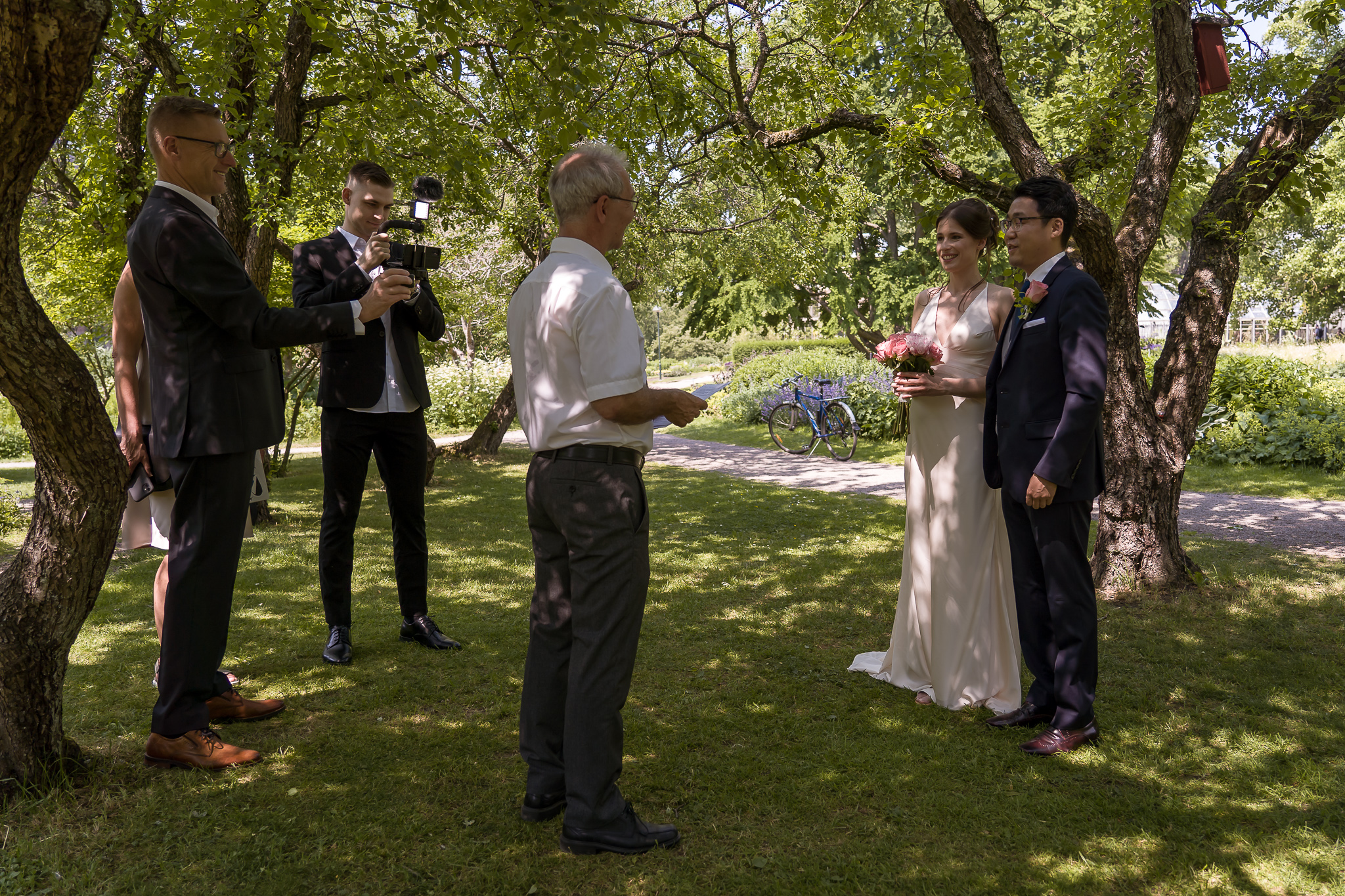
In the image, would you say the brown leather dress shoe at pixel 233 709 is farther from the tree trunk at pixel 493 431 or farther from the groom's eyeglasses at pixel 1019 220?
the tree trunk at pixel 493 431

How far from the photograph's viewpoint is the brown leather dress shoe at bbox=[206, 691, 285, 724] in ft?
12.4

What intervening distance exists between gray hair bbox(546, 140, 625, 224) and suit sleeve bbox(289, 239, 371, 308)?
1790 mm

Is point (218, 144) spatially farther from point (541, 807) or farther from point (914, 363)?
point (914, 363)

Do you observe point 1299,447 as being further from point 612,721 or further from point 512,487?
point 612,721

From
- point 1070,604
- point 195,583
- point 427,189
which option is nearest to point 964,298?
point 1070,604

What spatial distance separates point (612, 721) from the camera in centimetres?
283

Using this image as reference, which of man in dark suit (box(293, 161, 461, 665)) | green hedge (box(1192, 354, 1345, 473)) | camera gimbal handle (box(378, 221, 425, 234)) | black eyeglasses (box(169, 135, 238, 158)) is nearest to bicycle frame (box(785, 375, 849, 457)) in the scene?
green hedge (box(1192, 354, 1345, 473))

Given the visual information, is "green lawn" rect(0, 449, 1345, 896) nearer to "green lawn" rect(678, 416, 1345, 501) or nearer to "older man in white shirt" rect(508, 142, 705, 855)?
"older man in white shirt" rect(508, 142, 705, 855)

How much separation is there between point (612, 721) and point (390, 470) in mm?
2426

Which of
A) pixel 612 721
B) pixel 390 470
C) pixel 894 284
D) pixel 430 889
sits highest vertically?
pixel 894 284

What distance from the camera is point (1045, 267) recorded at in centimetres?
378

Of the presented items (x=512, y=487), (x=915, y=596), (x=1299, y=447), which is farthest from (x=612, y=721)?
(x=1299, y=447)

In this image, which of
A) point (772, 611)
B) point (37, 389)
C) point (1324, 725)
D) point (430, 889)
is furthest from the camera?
point (772, 611)

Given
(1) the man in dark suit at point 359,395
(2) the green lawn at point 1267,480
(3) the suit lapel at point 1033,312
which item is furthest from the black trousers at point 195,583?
(2) the green lawn at point 1267,480
